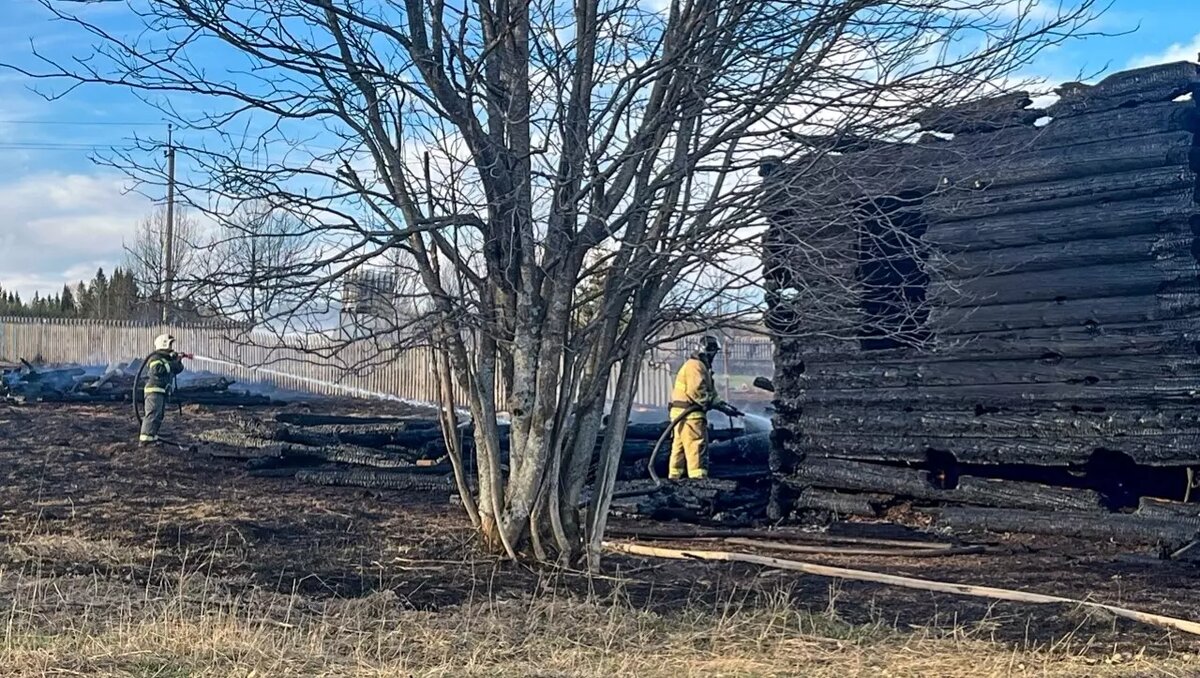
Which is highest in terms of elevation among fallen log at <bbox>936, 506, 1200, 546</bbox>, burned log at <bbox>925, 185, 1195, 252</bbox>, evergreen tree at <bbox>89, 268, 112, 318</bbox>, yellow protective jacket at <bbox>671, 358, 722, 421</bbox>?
evergreen tree at <bbox>89, 268, 112, 318</bbox>

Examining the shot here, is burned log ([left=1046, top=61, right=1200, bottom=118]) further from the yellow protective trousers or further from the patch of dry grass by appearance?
the patch of dry grass

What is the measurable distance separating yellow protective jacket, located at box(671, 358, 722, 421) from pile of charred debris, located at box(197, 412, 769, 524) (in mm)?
797

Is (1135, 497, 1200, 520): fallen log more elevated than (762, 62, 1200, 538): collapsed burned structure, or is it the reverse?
(762, 62, 1200, 538): collapsed burned structure

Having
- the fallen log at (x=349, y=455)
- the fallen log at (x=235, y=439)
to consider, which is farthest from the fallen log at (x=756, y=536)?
the fallen log at (x=235, y=439)

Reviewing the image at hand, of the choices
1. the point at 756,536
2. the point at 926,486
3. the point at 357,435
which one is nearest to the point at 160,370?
the point at 357,435

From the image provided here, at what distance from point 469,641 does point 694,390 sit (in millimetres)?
8403

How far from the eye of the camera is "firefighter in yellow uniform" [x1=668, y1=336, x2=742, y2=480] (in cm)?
1424

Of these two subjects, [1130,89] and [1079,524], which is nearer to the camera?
[1079,524]

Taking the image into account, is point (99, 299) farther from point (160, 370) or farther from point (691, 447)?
point (691, 447)

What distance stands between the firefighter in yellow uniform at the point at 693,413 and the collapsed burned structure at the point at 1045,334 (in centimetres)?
185

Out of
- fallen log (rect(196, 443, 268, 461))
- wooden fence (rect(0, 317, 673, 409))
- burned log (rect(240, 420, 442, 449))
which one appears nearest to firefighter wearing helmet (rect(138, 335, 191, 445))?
fallen log (rect(196, 443, 268, 461))

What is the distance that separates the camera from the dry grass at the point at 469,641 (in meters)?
5.72

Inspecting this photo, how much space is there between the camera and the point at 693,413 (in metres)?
14.3

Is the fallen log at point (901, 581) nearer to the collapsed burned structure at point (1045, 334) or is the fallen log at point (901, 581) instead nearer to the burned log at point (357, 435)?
the collapsed burned structure at point (1045, 334)
